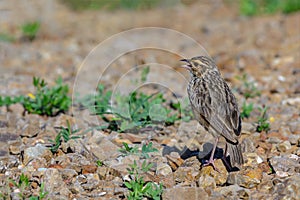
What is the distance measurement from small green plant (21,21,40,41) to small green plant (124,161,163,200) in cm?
676

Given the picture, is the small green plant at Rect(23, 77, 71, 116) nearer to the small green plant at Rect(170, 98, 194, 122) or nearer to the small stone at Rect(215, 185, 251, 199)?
the small green plant at Rect(170, 98, 194, 122)

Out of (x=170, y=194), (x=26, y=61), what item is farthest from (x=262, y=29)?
(x=170, y=194)

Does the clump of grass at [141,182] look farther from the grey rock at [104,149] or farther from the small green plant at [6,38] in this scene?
the small green plant at [6,38]

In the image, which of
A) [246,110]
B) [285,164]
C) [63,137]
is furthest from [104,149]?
[246,110]

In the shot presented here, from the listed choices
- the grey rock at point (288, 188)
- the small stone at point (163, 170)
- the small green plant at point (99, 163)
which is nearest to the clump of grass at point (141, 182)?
the small stone at point (163, 170)

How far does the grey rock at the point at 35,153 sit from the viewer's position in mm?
6129

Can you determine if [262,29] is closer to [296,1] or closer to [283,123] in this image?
[296,1]

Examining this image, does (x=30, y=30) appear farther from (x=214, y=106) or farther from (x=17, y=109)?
(x=214, y=106)

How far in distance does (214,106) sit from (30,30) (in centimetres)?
676

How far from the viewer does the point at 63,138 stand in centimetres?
663

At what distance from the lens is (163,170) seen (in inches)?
235

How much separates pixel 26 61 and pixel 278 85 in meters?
4.43

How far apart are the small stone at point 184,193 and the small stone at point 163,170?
0.52 metres

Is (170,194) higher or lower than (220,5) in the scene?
lower
